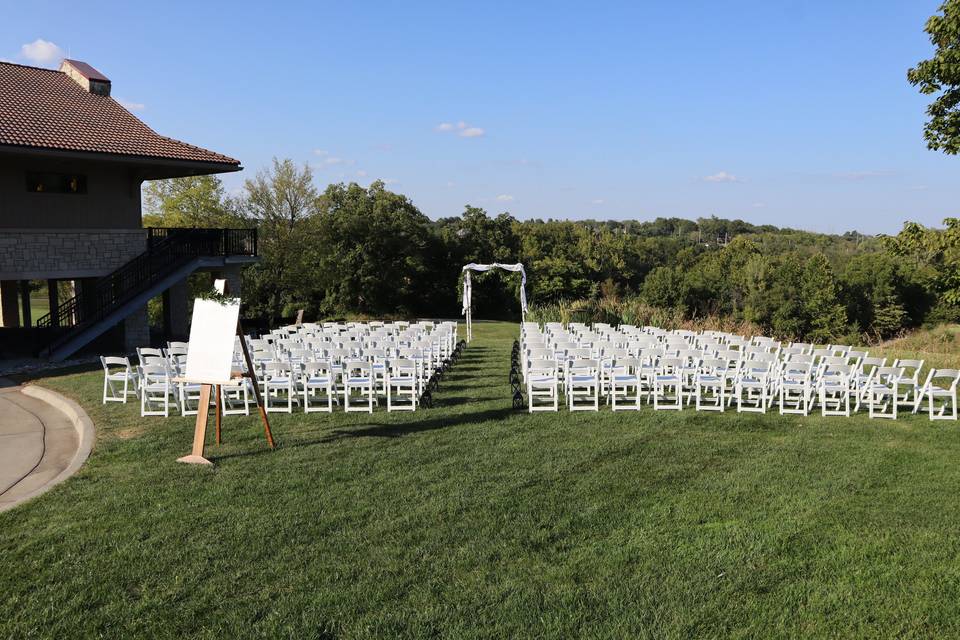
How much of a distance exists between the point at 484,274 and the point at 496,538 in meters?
41.9

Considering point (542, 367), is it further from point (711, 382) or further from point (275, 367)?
point (275, 367)

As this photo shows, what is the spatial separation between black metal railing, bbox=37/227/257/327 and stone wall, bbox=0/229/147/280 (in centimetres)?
47

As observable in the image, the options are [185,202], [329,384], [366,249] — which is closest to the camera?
[329,384]

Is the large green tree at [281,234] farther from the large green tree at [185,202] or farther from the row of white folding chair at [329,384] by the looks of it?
the row of white folding chair at [329,384]

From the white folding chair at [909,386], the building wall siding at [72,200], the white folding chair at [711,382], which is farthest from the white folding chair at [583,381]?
the building wall siding at [72,200]

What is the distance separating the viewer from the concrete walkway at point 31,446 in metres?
7.57

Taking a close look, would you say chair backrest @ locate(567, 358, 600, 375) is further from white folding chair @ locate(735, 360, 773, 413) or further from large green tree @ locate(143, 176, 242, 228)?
large green tree @ locate(143, 176, 242, 228)

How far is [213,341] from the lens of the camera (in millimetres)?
8297

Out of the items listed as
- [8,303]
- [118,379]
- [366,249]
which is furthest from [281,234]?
[118,379]

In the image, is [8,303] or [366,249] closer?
[8,303]

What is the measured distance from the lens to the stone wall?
1903 cm

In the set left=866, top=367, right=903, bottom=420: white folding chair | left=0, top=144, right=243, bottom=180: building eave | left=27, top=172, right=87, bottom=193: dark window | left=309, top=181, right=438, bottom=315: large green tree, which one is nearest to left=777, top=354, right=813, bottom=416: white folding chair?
left=866, top=367, right=903, bottom=420: white folding chair

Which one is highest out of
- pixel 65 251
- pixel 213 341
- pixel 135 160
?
pixel 135 160

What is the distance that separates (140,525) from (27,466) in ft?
11.5
